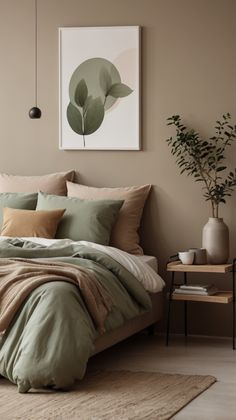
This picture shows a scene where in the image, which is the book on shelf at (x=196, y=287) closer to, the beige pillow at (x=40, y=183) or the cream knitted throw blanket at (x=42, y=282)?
the cream knitted throw blanket at (x=42, y=282)

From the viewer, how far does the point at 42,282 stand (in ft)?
17.4

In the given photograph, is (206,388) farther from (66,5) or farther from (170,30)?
(66,5)

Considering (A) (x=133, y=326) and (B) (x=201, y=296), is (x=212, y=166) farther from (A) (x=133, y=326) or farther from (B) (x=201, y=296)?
(A) (x=133, y=326)

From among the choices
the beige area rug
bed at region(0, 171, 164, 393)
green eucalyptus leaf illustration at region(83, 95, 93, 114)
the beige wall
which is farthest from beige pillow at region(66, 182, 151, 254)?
the beige area rug

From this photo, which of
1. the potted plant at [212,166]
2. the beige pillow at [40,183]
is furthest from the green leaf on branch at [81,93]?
the potted plant at [212,166]

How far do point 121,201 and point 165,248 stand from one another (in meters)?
0.52

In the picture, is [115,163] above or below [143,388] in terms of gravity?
above

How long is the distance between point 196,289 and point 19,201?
58.0 inches

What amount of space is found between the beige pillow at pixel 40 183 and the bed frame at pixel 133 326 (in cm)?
110

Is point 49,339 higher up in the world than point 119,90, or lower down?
lower down

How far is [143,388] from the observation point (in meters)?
5.08

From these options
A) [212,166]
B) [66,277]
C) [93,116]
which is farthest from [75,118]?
[66,277]

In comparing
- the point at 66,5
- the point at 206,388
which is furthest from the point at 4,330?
the point at 66,5

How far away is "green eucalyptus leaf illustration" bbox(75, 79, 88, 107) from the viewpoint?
23.3ft
